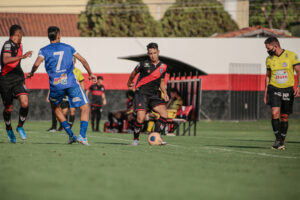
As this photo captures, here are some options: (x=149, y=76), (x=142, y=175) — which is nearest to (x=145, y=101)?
(x=149, y=76)

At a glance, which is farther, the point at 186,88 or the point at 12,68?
the point at 186,88

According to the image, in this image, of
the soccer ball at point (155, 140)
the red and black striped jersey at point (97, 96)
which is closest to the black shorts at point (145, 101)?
the soccer ball at point (155, 140)

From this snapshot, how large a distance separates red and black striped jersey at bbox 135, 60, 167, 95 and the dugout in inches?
254

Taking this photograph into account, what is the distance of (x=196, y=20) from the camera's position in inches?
2298

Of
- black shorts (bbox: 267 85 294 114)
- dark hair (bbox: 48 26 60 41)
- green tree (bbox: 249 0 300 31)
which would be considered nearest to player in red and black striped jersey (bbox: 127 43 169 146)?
dark hair (bbox: 48 26 60 41)

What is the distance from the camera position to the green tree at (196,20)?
5684 centimetres

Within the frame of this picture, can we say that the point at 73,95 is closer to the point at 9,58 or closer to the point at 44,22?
the point at 9,58

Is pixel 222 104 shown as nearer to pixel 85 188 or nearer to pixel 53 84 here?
pixel 53 84

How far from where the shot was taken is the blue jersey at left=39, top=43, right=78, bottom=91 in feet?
35.2

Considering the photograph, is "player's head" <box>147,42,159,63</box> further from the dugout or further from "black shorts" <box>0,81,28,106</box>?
the dugout

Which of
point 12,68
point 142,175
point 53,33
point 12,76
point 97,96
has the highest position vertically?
point 53,33

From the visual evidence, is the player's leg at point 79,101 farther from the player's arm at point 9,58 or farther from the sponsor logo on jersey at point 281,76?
the sponsor logo on jersey at point 281,76

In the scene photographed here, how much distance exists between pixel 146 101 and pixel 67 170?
499 cm

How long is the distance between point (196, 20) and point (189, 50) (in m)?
27.8
